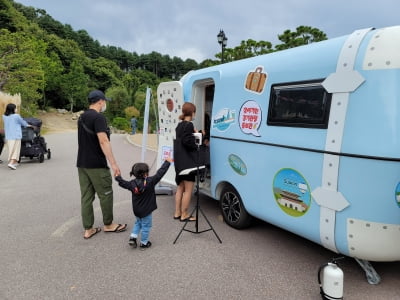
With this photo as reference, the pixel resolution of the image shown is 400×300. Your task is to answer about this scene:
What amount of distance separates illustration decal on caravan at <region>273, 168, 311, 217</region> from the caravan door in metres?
2.65

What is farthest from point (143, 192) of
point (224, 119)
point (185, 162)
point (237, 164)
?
point (224, 119)

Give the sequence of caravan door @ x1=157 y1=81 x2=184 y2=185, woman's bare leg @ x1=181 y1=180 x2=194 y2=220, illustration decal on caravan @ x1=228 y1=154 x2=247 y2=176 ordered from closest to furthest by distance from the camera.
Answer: illustration decal on caravan @ x1=228 y1=154 x2=247 y2=176
woman's bare leg @ x1=181 y1=180 x2=194 y2=220
caravan door @ x1=157 y1=81 x2=184 y2=185

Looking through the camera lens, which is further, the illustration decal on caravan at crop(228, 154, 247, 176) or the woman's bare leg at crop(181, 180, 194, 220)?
the woman's bare leg at crop(181, 180, 194, 220)

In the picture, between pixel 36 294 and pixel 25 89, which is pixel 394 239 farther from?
pixel 25 89

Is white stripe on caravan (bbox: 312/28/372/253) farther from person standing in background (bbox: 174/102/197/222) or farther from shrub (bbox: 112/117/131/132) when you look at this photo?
shrub (bbox: 112/117/131/132)

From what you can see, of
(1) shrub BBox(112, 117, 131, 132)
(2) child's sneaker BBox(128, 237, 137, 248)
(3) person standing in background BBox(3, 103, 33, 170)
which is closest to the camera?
(2) child's sneaker BBox(128, 237, 137, 248)

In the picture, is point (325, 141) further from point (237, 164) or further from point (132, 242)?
point (132, 242)

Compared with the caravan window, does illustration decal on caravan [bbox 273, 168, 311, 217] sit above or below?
below

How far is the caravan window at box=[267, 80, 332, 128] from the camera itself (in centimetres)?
298

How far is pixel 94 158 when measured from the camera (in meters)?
4.06

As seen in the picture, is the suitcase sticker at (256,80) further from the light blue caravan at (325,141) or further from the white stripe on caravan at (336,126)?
the white stripe on caravan at (336,126)

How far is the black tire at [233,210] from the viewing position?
14.2 feet

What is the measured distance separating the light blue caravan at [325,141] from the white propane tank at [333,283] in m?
0.30

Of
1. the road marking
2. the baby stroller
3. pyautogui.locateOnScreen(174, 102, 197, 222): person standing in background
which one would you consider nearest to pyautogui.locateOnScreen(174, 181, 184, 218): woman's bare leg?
pyautogui.locateOnScreen(174, 102, 197, 222): person standing in background
